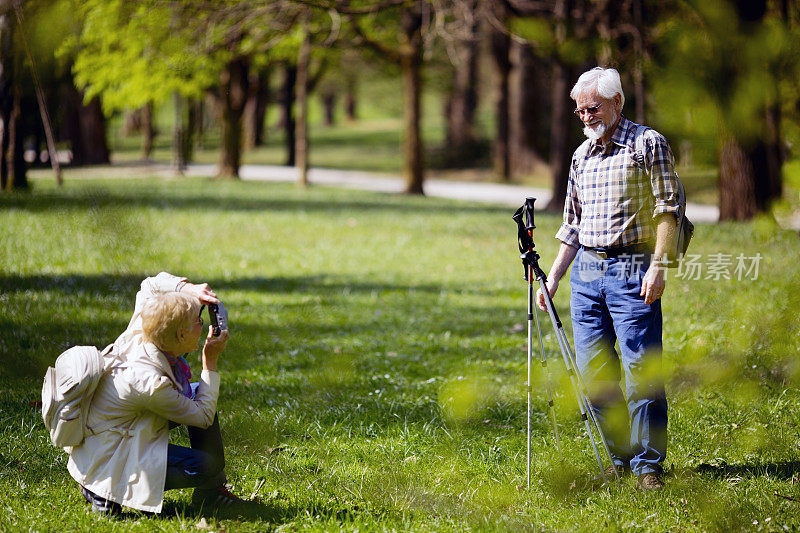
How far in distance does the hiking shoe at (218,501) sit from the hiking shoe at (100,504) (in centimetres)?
40

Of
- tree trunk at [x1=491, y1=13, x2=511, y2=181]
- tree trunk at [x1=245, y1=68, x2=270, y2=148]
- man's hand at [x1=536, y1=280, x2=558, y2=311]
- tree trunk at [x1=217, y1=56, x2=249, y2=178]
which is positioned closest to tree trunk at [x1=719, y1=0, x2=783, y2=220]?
man's hand at [x1=536, y1=280, x2=558, y2=311]

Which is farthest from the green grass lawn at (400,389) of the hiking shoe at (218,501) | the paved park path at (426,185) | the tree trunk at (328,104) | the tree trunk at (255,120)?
the tree trunk at (328,104)

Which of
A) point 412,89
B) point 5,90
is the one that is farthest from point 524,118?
point 5,90

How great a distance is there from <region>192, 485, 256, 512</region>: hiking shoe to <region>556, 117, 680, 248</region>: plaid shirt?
2.13 m

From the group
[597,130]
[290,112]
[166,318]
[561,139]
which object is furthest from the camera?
[290,112]

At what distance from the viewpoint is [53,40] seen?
244cm

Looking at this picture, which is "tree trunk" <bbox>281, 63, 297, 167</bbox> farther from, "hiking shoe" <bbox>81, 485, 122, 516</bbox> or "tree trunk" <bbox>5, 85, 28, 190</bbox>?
"hiking shoe" <bbox>81, 485, 122, 516</bbox>

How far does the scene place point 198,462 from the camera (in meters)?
3.63

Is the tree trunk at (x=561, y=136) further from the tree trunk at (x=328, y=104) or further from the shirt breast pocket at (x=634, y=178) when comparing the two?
the tree trunk at (x=328, y=104)

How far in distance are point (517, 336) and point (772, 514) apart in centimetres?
419

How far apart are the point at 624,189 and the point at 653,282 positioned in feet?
1.55

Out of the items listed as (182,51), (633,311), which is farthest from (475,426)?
(182,51)

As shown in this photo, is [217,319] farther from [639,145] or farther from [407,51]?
[407,51]

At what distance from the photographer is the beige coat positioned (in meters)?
3.40
